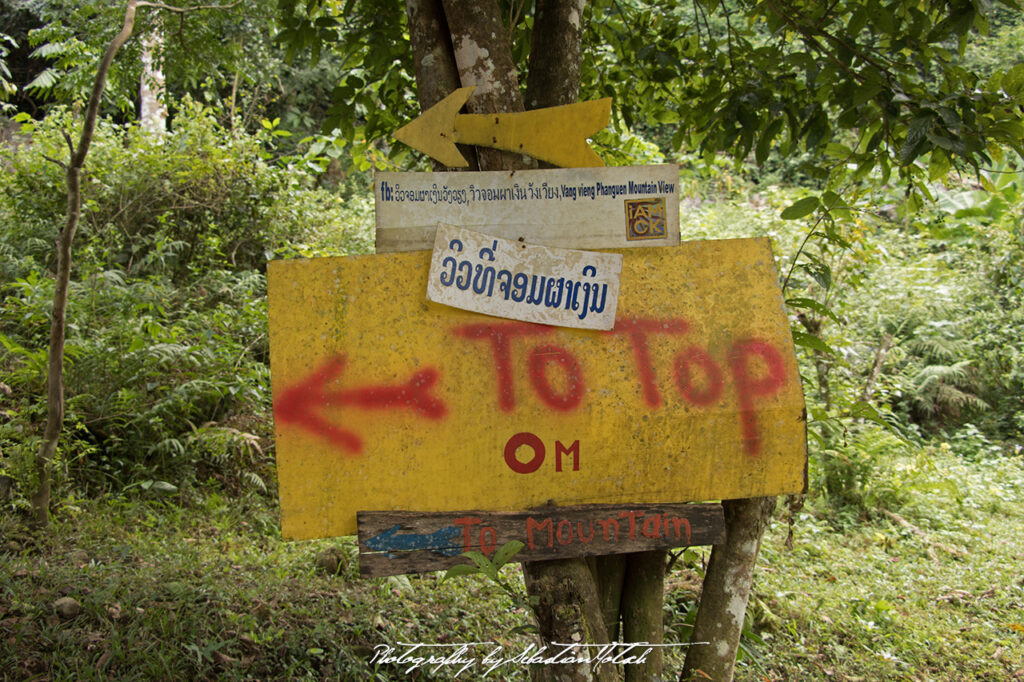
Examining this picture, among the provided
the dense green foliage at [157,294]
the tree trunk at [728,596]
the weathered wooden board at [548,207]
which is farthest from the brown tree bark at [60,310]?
the tree trunk at [728,596]

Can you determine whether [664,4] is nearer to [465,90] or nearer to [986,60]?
[465,90]

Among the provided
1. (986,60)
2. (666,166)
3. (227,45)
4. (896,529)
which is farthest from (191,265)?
(986,60)

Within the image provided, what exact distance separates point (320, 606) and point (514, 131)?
2.14 meters

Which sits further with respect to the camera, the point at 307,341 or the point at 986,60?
the point at 986,60

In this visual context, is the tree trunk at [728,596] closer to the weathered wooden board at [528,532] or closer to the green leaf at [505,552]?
the weathered wooden board at [528,532]

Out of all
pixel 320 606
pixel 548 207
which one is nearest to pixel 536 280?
pixel 548 207

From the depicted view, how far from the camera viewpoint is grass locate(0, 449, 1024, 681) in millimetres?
2516

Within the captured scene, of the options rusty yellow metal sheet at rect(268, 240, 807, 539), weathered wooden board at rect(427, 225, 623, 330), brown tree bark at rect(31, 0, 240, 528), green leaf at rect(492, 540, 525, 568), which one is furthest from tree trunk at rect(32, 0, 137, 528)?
green leaf at rect(492, 540, 525, 568)

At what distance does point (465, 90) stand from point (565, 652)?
147cm

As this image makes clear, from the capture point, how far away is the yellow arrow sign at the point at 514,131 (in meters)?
1.87

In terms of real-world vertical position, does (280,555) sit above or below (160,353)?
below

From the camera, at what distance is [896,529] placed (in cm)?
478

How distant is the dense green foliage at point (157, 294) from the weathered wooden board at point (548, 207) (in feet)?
5.48

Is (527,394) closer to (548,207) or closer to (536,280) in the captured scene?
(536,280)
